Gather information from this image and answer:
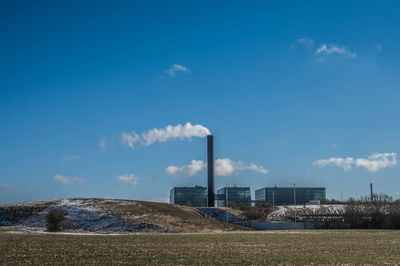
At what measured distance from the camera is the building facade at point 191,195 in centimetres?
17362

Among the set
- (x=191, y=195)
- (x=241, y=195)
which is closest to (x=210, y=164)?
(x=191, y=195)

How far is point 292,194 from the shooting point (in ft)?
613

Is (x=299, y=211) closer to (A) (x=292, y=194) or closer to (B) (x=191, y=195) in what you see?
(B) (x=191, y=195)

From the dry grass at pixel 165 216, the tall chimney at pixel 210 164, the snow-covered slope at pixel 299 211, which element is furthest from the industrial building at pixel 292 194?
the dry grass at pixel 165 216

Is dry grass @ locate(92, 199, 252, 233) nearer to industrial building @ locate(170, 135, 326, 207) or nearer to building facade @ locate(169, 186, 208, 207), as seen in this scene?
industrial building @ locate(170, 135, 326, 207)

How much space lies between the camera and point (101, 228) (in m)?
60.8

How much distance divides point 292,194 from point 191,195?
44.5 m

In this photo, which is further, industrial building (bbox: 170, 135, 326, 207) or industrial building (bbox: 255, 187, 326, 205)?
industrial building (bbox: 255, 187, 326, 205)

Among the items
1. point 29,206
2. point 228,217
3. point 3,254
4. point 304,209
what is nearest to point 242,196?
point 304,209

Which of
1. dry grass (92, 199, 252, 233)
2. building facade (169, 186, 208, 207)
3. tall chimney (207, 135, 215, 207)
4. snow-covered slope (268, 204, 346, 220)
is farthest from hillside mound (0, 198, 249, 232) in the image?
building facade (169, 186, 208, 207)

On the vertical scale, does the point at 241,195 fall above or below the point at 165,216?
above

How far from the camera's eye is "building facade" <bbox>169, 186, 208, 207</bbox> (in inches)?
6836

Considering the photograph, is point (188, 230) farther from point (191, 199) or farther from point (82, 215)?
point (191, 199)

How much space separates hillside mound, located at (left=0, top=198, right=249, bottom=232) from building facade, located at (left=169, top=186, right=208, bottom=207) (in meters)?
95.1
